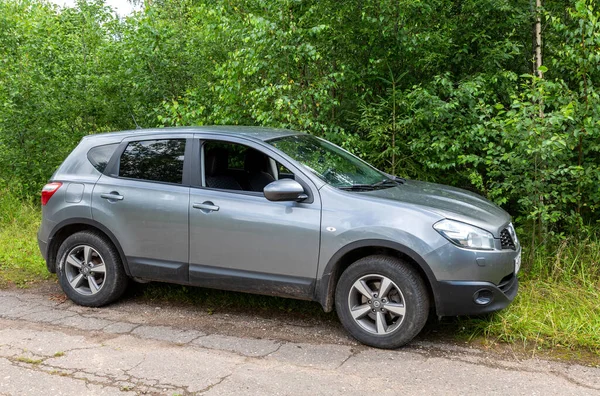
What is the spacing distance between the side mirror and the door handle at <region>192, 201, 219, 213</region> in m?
0.59

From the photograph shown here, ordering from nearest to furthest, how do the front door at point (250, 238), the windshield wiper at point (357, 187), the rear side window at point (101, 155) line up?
the front door at point (250, 238) → the windshield wiper at point (357, 187) → the rear side window at point (101, 155)

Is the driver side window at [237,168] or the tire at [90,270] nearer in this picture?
the driver side window at [237,168]

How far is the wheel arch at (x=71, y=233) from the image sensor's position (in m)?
5.63

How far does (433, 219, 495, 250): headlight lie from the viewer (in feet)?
14.8

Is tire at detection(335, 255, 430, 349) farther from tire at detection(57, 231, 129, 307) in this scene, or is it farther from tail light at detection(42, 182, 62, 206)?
tail light at detection(42, 182, 62, 206)

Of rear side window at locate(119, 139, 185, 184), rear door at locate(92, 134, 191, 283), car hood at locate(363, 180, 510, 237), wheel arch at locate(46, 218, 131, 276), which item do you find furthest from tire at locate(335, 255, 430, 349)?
wheel arch at locate(46, 218, 131, 276)

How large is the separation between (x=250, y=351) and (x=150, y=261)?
1.40 m

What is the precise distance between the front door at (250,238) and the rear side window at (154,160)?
264 millimetres

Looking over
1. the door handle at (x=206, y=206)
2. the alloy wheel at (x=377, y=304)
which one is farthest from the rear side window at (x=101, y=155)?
the alloy wheel at (x=377, y=304)

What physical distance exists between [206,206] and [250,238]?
0.52 metres

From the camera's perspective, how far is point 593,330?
15.7 ft

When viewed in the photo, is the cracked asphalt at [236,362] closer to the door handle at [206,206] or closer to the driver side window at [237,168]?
the door handle at [206,206]

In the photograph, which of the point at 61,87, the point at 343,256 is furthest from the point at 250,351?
the point at 61,87

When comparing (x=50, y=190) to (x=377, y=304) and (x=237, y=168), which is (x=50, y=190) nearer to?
(x=237, y=168)
